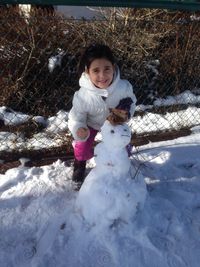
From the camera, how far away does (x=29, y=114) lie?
4.51 meters

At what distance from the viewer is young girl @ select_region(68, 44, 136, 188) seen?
242 cm

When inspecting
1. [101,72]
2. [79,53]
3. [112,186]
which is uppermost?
[101,72]

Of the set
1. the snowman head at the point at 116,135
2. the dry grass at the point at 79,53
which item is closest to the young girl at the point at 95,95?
the snowman head at the point at 116,135

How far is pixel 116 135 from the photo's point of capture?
227 cm

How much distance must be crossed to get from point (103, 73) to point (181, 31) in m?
2.26

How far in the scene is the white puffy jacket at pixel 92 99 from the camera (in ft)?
8.27

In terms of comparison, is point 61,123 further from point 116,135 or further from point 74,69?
point 116,135

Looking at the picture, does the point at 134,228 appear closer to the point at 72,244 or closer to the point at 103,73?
the point at 72,244

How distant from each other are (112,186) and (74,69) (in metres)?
2.67

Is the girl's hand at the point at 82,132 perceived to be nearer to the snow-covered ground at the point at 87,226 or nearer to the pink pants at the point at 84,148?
the pink pants at the point at 84,148

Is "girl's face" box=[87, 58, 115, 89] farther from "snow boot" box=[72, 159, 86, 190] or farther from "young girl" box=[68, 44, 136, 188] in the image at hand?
"snow boot" box=[72, 159, 86, 190]

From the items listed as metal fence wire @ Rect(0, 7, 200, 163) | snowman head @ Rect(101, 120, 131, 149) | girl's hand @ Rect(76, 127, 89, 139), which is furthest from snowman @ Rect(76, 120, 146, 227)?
metal fence wire @ Rect(0, 7, 200, 163)

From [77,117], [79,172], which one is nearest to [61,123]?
[79,172]

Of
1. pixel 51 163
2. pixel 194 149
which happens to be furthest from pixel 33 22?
pixel 194 149
